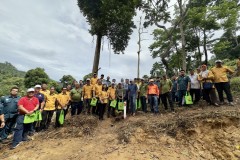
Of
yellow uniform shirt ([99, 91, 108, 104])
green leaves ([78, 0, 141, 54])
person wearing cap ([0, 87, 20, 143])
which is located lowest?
person wearing cap ([0, 87, 20, 143])

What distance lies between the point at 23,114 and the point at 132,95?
15.3 ft

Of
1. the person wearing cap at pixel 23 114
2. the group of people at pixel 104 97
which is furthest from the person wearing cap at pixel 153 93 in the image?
the person wearing cap at pixel 23 114

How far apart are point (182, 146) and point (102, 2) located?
472 inches

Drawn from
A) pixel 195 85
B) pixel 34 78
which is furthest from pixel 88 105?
pixel 34 78

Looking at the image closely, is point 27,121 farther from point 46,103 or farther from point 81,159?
point 81,159

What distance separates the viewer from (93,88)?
988 cm

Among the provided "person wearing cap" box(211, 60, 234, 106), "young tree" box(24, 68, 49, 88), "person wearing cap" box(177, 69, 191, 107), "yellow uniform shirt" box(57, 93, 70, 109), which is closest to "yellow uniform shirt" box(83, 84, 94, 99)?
"yellow uniform shirt" box(57, 93, 70, 109)

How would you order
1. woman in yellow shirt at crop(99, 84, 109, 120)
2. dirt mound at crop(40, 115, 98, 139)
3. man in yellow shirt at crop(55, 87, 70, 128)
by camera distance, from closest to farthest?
1. dirt mound at crop(40, 115, 98, 139)
2. man in yellow shirt at crop(55, 87, 70, 128)
3. woman in yellow shirt at crop(99, 84, 109, 120)

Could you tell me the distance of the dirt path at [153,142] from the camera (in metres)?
5.76

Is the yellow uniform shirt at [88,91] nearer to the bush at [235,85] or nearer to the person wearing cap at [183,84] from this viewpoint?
the person wearing cap at [183,84]

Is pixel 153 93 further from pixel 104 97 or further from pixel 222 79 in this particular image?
pixel 222 79

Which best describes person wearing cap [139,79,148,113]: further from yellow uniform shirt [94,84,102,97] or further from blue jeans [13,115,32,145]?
blue jeans [13,115,32,145]

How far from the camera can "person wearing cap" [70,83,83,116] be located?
9.69 metres

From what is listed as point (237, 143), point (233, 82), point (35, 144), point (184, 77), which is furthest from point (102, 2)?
point (237, 143)
